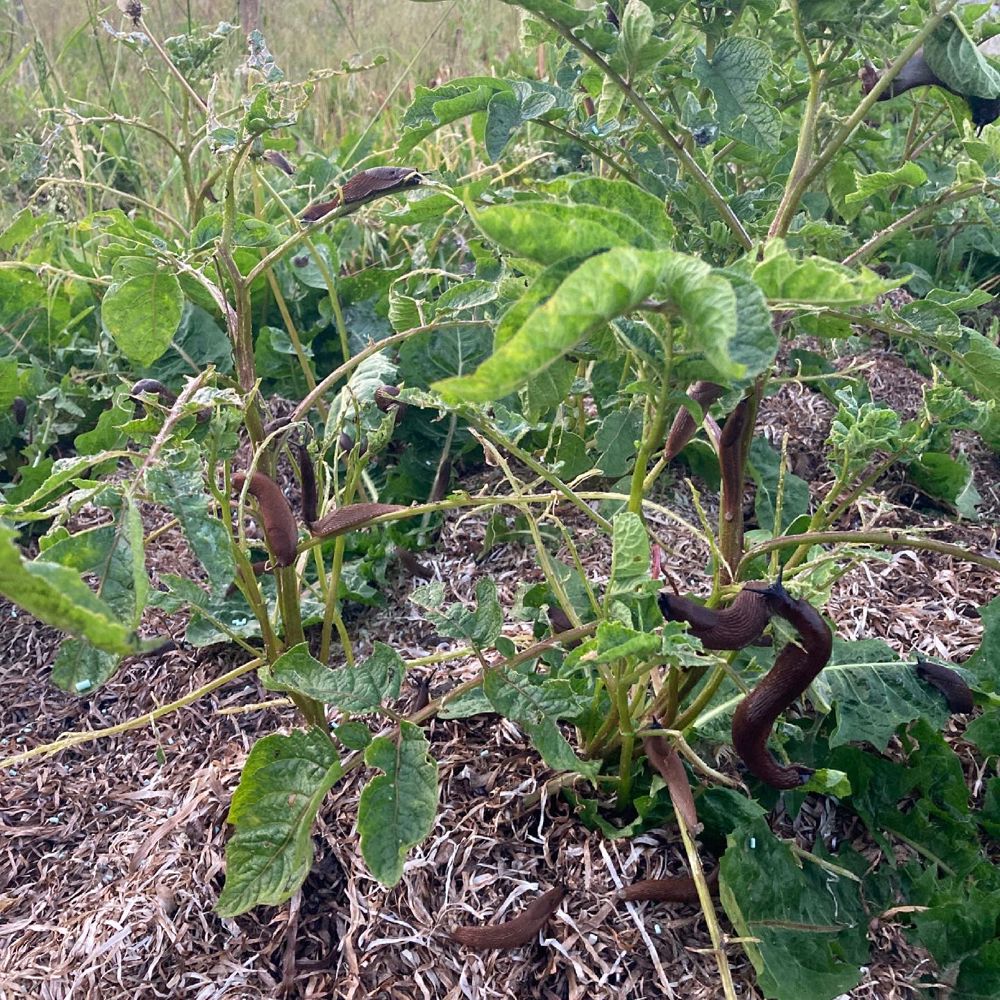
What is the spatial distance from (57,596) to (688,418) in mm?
701

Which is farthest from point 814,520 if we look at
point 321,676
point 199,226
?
point 199,226

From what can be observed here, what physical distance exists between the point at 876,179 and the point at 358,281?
113 cm

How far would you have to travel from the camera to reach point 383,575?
1.51m

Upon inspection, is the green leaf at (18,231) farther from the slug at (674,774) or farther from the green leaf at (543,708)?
the slug at (674,774)

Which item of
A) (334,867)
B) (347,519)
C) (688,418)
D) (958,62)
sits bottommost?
(334,867)

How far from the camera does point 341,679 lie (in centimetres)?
95

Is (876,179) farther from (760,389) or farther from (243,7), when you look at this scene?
(243,7)

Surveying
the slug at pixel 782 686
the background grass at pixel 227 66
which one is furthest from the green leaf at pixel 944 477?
the background grass at pixel 227 66

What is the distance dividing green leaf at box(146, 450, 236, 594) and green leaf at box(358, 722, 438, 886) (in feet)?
0.77

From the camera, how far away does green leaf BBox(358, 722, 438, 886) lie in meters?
0.86

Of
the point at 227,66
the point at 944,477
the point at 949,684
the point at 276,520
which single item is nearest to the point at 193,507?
the point at 276,520

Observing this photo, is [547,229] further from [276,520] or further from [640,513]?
[276,520]

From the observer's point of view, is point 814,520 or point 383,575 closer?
point 814,520

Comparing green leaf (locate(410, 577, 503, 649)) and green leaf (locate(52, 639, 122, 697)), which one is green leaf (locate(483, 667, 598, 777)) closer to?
green leaf (locate(410, 577, 503, 649))
